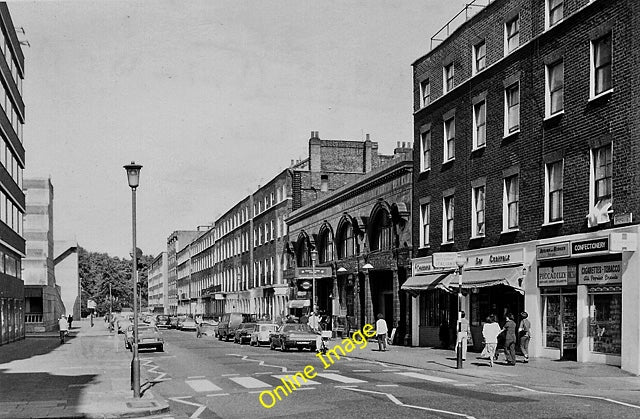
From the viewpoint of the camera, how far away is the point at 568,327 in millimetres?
26531

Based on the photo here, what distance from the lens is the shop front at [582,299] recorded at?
23.9 meters

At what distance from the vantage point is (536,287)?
92.0ft

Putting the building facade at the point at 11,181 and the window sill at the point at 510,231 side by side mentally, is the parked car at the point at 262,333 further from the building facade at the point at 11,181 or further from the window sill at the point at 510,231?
the window sill at the point at 510,231

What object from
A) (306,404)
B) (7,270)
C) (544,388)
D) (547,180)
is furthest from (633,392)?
(7,270)

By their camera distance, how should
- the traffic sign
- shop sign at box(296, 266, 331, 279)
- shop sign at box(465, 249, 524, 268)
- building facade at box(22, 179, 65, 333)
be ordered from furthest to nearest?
1. building facade at box(22, 179, 65, 333)
2. shop sign at box(296, 266, 331, 279)
3. shop sign at box(465, 249, 524, 268)
4. the traffic sign

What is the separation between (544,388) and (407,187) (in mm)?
20939

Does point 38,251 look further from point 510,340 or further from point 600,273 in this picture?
point 600,273

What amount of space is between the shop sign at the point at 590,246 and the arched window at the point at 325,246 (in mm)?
29385

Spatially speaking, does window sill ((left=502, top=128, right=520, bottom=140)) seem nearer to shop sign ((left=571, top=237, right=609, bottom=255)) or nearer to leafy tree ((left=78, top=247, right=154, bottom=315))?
shop sign ((left=571, top=237, right=609, bottom=255))

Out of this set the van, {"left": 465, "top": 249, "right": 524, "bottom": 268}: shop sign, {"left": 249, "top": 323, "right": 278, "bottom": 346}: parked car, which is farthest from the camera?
the van

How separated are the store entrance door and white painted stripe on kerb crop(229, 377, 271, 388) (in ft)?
34.9

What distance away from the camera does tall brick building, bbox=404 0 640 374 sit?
2347cm

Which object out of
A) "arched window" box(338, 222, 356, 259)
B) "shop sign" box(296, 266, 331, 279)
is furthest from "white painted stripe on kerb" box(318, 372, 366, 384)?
"arched window" box(338, 222, 356, 259)

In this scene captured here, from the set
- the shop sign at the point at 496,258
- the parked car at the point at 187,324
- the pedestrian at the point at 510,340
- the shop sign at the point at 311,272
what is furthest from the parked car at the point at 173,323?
the pedestrian at the point at 510,340
